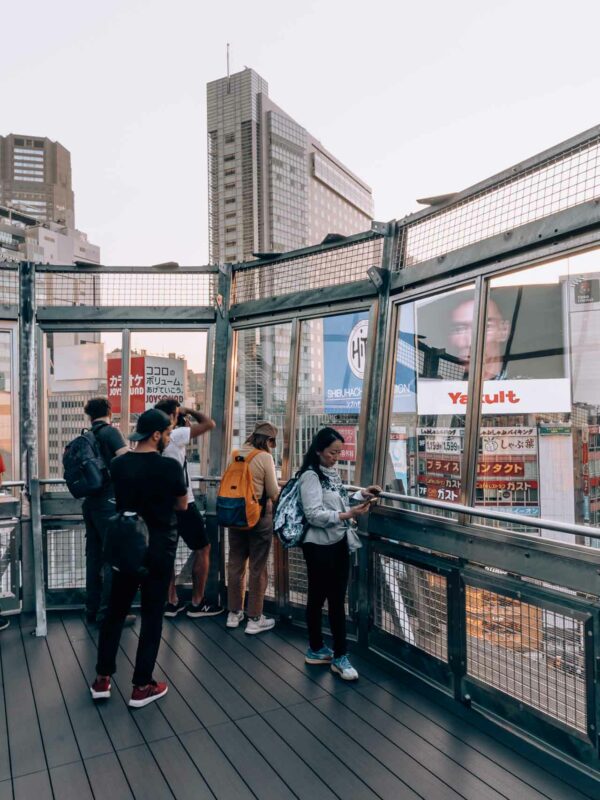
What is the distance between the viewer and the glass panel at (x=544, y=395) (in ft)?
9.20

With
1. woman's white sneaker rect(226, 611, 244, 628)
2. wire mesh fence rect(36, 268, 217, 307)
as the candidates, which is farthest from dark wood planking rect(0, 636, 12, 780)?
wire mesh fence rect(36, 268, 217, 307)

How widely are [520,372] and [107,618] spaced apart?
275 centimetres

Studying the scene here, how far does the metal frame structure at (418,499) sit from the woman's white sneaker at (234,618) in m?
0.36

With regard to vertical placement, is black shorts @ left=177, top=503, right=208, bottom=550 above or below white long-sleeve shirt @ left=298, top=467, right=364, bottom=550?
below

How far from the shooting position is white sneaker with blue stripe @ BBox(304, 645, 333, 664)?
3.61 m

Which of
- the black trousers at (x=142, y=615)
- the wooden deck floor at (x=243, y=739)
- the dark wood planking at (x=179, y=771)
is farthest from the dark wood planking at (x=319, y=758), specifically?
the black trousers at (x=142, y=615)

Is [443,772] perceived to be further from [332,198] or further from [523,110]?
[332,198]

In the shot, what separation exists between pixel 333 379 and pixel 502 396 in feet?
5.22

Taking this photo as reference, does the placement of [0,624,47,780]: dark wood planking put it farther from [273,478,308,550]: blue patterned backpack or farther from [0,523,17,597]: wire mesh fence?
[273,478,308,550]: blue patterned backpack

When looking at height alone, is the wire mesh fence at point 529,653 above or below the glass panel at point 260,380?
below

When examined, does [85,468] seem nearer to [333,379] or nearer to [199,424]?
[199,424]

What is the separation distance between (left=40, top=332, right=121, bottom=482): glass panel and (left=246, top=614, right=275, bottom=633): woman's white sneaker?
2.24 meters

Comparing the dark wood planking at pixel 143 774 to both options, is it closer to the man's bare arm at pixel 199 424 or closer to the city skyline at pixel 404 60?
the man's bare arm at pixel 199 424

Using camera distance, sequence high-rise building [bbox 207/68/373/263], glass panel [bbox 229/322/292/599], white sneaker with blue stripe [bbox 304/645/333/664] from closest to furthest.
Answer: white sneaker with blue stripe [bbox 304/645/333/664] → glass panel [bbox 229/322/292/599] → high-rise building [bbox 207/68/373/263]
